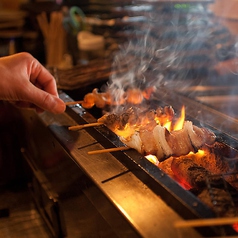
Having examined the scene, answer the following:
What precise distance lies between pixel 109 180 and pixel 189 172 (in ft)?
1.66

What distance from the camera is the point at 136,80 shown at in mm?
3814

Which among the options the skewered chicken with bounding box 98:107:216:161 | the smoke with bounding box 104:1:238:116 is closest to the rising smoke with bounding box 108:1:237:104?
the smoke with bounding box 104:1:238:116

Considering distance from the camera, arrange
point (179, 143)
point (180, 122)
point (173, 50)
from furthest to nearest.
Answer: point (173, 50)
point (180, 122)
point (179, 143)

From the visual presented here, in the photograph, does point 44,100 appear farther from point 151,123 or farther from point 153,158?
point 153,158

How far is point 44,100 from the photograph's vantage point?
2635 mm

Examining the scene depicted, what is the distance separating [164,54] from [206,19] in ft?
5.22

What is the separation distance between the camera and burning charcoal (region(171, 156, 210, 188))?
1.95m

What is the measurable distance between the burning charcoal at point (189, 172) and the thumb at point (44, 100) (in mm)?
1057

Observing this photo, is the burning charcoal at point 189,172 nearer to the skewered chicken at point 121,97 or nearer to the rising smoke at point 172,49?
the skewered chicken at point 121,97

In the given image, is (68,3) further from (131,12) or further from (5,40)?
(131,12)

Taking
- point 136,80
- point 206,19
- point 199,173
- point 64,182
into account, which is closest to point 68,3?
point 206,19

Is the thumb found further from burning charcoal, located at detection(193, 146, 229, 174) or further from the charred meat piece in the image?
burning charcoal, located at detection(193, 146, 229, 174)

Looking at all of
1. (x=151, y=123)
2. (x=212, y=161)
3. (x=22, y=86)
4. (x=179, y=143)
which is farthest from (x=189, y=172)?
(x=22, y=86)

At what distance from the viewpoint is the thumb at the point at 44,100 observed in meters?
2.60
